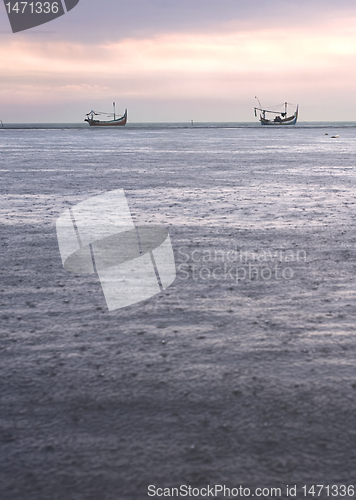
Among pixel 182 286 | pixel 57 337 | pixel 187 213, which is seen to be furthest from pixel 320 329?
pixel 187 213

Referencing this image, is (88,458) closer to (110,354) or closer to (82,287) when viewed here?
(110,354)

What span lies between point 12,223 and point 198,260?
5.88 metres

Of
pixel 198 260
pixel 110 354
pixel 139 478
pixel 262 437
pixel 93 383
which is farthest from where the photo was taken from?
pixel 198 260

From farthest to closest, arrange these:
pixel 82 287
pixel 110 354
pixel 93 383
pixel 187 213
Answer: pixel 187 213 → pixel 82 287 → pixel 110 354 → pixel 93 383

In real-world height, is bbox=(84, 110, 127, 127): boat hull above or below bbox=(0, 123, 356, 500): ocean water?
above

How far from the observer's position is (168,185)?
839 inches

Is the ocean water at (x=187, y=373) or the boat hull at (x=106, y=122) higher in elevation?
the boat hull at (x=106, y=122)

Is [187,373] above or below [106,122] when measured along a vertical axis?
below

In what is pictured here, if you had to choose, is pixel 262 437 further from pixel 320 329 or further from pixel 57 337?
pixel 57 337

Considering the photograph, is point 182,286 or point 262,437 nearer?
point 262,437

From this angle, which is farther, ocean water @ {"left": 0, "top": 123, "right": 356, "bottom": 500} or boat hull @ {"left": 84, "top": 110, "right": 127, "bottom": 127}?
boat hull @ {"left": 84, "top": 110, "right": 127, "bottom": 127}

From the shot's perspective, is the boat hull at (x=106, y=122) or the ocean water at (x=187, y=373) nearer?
the ocean water at (x=187, y=373)

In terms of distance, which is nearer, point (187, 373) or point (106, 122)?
point (187, 373)

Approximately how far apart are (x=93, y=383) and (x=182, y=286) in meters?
3.22
